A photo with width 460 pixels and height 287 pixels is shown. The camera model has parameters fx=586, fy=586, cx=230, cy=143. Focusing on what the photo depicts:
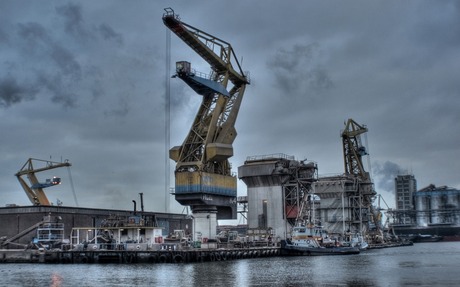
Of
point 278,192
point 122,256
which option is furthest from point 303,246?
point 122,256

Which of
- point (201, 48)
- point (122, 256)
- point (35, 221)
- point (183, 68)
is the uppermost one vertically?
point (201, 48)

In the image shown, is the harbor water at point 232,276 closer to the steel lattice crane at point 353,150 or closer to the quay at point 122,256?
the quay at point 122,256

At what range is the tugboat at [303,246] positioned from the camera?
91.6 meters

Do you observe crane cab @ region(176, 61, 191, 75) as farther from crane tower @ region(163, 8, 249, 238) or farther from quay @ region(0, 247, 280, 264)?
quay @ region(0, 247, 280, 264)

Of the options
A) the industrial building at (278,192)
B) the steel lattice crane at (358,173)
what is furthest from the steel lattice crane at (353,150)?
the industrial building at (278,192)

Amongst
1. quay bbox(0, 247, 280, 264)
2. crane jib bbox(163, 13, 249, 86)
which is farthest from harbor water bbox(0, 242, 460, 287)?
crane jib bbox(163, 13, 249, 86)

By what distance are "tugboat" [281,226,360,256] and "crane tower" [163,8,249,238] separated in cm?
1137

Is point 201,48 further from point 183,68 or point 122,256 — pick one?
point 122,256

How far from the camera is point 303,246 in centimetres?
9181

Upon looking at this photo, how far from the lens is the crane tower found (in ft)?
274

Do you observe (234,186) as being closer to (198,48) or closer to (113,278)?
(198,48)

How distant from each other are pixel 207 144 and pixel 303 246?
22.8 metres

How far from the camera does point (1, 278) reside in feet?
189

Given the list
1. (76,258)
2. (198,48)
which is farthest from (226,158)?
(76,258)
